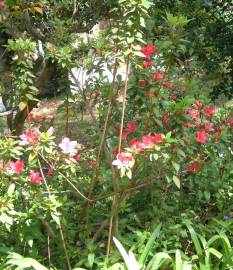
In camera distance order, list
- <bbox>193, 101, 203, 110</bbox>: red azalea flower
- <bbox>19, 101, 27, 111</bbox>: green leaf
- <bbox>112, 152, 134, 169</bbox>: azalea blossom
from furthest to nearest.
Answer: <bbox>193, 101, 203, 110</bbox>: red azalea flower, <bbox>19, 101, 27, 111</bbox>: green leaf, <bbox>112, 152, 134, 169</bbox>: azalea blossom

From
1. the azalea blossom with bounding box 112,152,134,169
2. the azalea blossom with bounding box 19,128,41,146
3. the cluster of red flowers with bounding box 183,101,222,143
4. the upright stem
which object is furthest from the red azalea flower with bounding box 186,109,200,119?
the azalea blossom with bounding box 19,128,41,146

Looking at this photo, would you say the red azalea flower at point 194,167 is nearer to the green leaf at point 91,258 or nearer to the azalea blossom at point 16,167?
the green leaf at point 91,258

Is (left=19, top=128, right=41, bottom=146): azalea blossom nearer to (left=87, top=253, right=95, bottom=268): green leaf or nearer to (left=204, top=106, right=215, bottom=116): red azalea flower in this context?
(left=87, top=253, right=95, bottom=268): green leaf

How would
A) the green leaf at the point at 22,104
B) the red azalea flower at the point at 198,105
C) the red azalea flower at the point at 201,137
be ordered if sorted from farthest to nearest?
the red azalea flower at the point at 198,105, the green leaf at the point at 22,104, the red azalea flower at the point at 201,137

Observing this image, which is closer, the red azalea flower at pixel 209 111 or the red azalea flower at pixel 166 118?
the red azalea flower at pixel 166 118

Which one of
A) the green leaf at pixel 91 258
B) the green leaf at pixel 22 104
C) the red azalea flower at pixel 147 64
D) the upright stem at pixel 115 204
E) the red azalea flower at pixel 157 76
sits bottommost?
the green leaf at pixel 91 258

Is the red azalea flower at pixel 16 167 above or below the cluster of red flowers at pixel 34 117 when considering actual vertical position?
below

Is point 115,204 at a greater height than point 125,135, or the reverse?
point 125,135

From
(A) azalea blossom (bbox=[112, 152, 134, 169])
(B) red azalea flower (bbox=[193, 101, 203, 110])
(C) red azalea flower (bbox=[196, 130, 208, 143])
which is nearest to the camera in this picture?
(A) azalea blossom (bbox=[112, 152, 134, 169])

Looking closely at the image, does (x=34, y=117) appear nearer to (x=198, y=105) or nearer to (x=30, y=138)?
(x=30, y=138)

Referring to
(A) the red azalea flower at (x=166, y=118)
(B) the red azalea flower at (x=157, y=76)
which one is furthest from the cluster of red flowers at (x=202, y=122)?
(B) the red azalea flower at (x=157, y=76)

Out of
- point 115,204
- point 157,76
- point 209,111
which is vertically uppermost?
point 157,76

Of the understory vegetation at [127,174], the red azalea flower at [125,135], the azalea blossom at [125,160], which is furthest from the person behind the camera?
the red azalea flower at [125,135]

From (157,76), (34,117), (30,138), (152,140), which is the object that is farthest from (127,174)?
(34,117)
